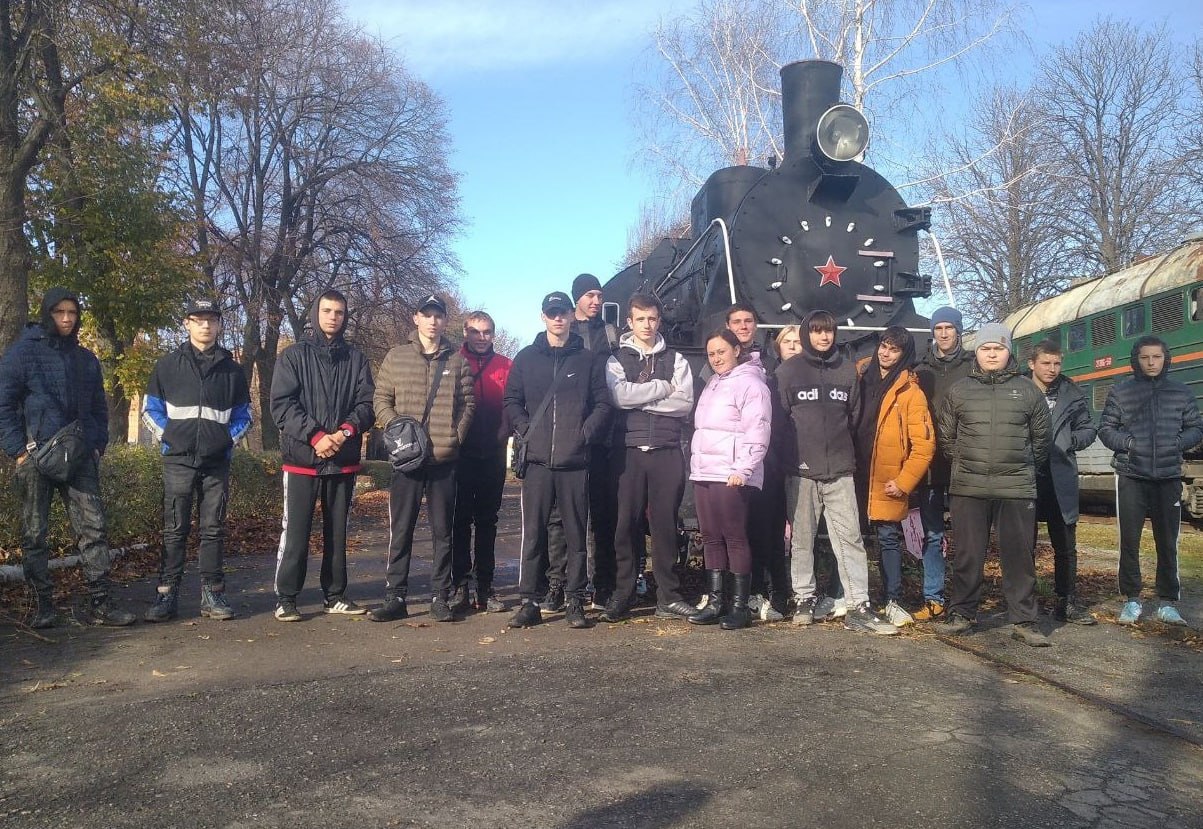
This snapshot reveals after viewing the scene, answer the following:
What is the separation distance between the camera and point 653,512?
20.0 ft

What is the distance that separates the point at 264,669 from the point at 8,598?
8.79 feet

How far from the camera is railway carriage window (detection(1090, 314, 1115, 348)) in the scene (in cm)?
1592

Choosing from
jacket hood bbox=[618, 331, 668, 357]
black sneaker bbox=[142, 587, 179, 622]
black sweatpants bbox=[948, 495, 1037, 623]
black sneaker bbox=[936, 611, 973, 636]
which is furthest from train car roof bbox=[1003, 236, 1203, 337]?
black sneaker bbox=[142, 587, 179, 622]

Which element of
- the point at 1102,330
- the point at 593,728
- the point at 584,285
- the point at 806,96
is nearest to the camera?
the point at 593,728

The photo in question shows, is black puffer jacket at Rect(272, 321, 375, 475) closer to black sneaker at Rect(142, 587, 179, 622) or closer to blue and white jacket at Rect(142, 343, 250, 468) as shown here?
blue and white jacket at Rect(142, 343, 250, 468)

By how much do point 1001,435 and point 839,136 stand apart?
338cm

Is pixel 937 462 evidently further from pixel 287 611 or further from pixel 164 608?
pixel 164 608

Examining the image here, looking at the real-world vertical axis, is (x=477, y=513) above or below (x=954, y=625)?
above

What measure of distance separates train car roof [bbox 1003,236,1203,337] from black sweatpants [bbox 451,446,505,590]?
30.2 feet

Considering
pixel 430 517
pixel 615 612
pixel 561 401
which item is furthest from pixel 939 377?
pixel 430 517

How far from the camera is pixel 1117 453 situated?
6414mm

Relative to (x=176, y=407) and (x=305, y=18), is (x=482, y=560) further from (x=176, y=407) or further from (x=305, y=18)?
(x=305, y=18)

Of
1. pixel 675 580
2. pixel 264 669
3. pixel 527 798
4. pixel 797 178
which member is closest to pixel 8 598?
pixel 264 669

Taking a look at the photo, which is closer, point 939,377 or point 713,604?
point 713,604
